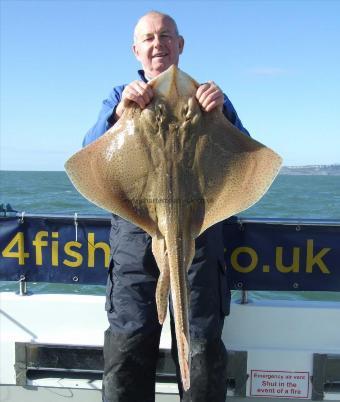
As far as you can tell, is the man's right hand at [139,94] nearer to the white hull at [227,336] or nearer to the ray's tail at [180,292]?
the ray's tail at [180,292]

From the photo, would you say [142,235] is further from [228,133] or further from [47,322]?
→ [47,322]

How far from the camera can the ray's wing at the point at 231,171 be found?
7.88ft

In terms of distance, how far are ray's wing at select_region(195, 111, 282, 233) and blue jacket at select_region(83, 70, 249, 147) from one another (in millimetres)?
418

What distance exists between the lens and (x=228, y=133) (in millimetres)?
2441

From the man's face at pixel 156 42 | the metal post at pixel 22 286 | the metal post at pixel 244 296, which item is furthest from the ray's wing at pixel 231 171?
the metal post at pixel 22 286

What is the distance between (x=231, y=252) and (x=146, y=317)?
42.7 inches

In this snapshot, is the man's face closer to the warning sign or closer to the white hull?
the white hull

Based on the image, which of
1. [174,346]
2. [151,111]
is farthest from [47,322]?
[151,111]

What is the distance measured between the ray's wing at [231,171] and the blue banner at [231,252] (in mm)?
1301

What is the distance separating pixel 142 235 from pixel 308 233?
59.1 inches

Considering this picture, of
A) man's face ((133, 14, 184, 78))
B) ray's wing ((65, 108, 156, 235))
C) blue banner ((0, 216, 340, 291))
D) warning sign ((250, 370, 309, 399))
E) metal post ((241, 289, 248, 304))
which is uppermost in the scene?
man's face ((133, 14, 184, 78))

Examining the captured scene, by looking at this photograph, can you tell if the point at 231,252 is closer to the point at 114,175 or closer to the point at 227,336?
the point at 227,336

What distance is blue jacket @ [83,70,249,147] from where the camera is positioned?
2709mm

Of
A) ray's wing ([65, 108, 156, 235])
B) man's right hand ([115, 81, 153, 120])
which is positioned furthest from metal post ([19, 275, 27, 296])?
man's right hand ([115, 81, 153, 120])
